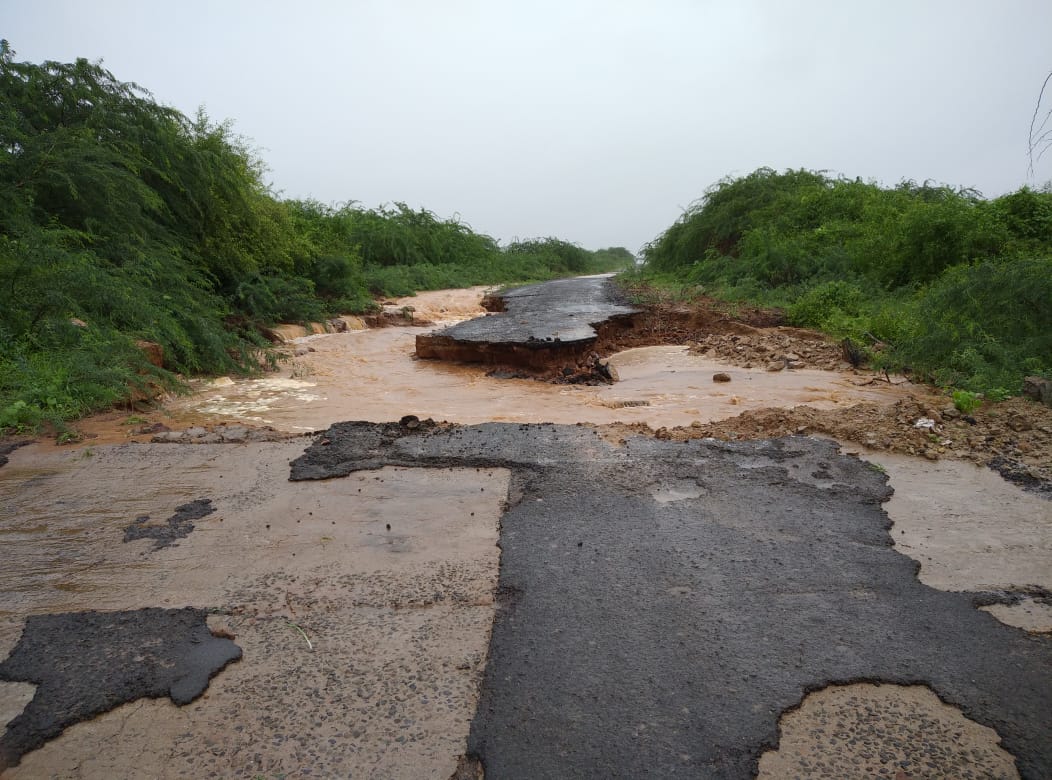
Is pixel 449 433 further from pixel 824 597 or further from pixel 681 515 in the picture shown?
pixel 824 597

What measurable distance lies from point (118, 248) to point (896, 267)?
12.3 meters

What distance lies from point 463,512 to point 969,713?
2.06m

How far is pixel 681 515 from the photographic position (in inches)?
113

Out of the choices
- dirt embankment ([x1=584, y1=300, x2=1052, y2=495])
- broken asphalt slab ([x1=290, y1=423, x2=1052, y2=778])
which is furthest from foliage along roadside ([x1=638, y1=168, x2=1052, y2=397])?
broken asphalt slab ([x1=290, y1=423, x2=1052, y2=778])

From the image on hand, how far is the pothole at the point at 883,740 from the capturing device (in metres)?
1.47

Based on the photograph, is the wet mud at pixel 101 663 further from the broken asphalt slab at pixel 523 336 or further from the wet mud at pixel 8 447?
the broken asphalt slab at pixel 523 336

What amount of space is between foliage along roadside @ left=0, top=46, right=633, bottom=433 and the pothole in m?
5.18

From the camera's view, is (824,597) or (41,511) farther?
(41,511)

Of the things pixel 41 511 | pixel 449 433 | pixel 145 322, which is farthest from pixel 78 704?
pixel 145 322

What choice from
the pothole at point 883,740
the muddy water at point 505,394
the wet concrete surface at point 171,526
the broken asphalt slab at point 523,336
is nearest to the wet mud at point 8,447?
the muddy water at point 505,394

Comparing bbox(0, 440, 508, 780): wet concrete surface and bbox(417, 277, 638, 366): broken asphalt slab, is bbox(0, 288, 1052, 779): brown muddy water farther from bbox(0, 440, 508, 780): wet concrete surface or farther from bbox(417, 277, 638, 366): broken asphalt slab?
bbox(417, 277, 638, 366): broken asphalt slab

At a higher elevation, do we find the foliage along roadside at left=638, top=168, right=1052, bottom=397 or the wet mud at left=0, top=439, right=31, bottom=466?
the foliage along roadside at left=638, top=168, right=1052, bottom=397

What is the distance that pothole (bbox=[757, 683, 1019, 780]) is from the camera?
1.47 meters

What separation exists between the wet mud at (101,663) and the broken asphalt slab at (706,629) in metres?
0.97
